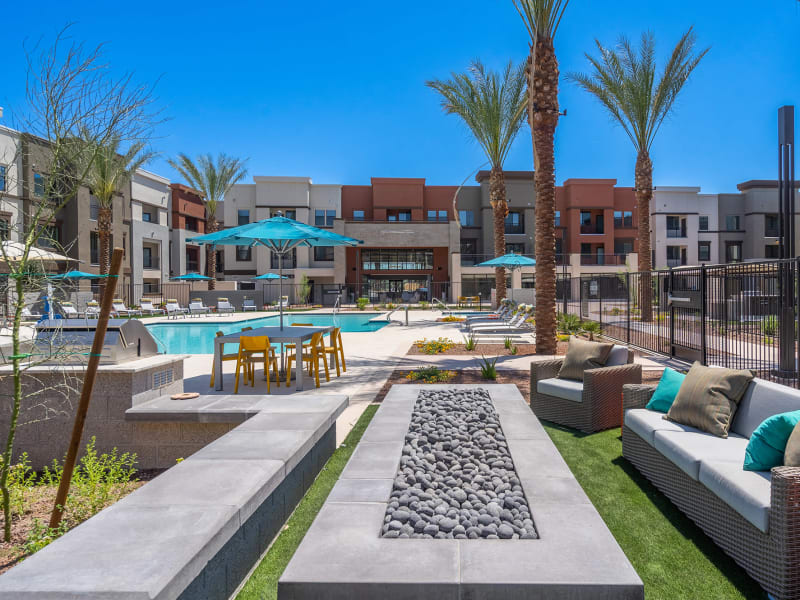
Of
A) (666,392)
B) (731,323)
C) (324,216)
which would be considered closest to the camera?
(666,392)

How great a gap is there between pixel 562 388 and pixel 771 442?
9.02 feet

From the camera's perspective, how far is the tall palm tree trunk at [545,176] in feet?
36.6

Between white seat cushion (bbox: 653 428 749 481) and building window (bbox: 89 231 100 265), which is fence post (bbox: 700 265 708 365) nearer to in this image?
white seat cushion (bbox: 653 428 749 481)

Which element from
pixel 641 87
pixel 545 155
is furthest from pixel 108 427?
pixel 641 87

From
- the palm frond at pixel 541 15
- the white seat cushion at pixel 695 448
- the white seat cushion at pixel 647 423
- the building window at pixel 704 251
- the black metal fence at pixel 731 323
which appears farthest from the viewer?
the building window at pixel 704 251

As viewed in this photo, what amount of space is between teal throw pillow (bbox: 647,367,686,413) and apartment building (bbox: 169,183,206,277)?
42.3m

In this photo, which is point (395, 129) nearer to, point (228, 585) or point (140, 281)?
point (140, 281)

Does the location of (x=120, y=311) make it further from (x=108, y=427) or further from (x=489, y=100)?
(x=108, y=427)

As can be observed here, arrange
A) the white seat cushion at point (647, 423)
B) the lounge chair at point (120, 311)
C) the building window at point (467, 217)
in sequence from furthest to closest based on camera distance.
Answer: the building window at point (467, 217) < the lounge chair at point (120, 311) < the white seat cushion at point (647, 423)

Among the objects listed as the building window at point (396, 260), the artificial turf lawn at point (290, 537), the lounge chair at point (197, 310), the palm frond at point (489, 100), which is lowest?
the artificial turf lawn at point (290, 537)

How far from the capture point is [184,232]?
143 feet

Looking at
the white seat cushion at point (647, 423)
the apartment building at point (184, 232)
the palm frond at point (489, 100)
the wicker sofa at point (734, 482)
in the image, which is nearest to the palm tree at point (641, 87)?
the palm frond at point (489, 100)

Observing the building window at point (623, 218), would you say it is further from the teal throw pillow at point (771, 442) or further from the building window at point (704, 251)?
the teal throw pillow at point (771, 442)

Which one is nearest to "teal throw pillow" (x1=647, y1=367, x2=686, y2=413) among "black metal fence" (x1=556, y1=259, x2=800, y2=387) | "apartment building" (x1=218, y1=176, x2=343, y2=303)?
"black metal fence" (x1=556, y1=259, x2=800, y2=387)
